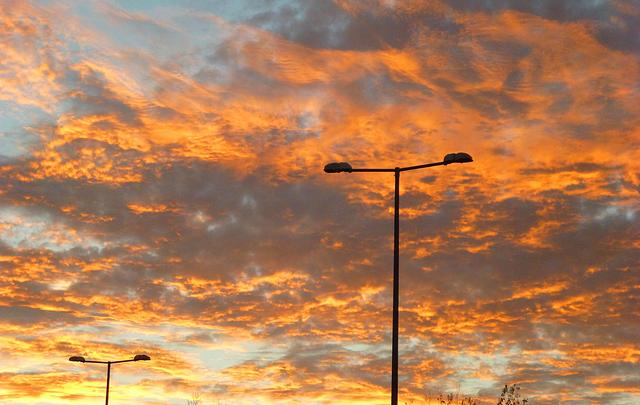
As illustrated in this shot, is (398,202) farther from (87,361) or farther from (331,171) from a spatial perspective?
(87,361)

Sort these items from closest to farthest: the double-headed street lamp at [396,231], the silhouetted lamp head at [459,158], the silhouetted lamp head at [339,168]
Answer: the double-headed street lamp at [396,231] < the silhouetted lamp head at [459,158] < the silhouetted lamp head at [339,168]

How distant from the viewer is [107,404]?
65.8m

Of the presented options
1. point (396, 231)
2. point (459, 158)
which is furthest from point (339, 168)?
point (459, 158)

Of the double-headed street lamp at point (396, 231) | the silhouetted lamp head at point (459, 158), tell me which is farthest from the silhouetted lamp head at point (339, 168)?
the silhouetted lamp head at point (459, 158)

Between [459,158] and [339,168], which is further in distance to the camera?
[339,168]

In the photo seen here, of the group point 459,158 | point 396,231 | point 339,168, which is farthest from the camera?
point 339,168

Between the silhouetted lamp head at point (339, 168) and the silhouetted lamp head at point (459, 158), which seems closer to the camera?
the silhouetted lamp head at point (459, 158)

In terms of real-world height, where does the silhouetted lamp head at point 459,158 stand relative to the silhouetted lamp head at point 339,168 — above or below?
below

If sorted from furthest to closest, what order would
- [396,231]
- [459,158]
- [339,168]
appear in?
[339,168], [396,231], [459,158]

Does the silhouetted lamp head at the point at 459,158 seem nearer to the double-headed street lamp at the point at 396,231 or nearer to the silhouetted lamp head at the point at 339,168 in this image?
the double-headed street lamp at the point at 396,231

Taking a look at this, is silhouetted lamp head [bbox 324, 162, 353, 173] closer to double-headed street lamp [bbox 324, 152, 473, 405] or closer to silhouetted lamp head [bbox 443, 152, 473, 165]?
double-headed street lamp [bbox 324, 152, 473, 405]


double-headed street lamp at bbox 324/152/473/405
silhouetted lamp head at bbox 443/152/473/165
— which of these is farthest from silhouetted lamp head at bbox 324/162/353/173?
silhouetted lamp head at bbox 443/152/473/165

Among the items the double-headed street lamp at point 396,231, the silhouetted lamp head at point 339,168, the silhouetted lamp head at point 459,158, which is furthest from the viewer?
the silhouetted lamp head at point 339,168

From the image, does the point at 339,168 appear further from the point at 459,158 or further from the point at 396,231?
the point at 459,158
